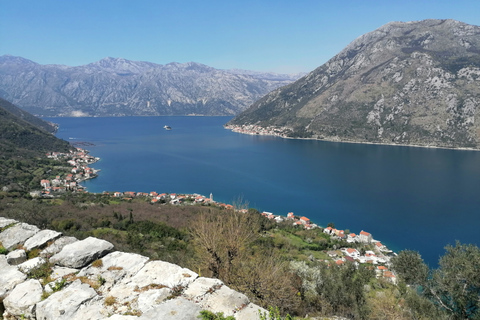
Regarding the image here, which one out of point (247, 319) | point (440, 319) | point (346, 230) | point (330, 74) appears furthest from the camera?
point (330, 74)

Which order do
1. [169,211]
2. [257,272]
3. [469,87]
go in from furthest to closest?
1. [469,87]
2. [169,211]
3. [257,272]

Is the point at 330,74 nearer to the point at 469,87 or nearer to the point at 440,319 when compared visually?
the point at 469,87

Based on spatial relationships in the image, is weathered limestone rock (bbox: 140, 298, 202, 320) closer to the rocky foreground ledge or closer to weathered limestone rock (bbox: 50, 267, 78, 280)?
the rocky foreground ledge

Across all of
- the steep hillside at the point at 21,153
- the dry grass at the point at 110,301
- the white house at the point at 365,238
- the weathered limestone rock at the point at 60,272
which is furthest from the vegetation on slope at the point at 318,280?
the steep hillside at the point at 21,153

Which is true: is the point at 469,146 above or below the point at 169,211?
above

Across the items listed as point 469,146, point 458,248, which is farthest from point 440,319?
point 469,146

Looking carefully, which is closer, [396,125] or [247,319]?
[247,319]

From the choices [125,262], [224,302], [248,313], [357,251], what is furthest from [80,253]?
[357,251]
